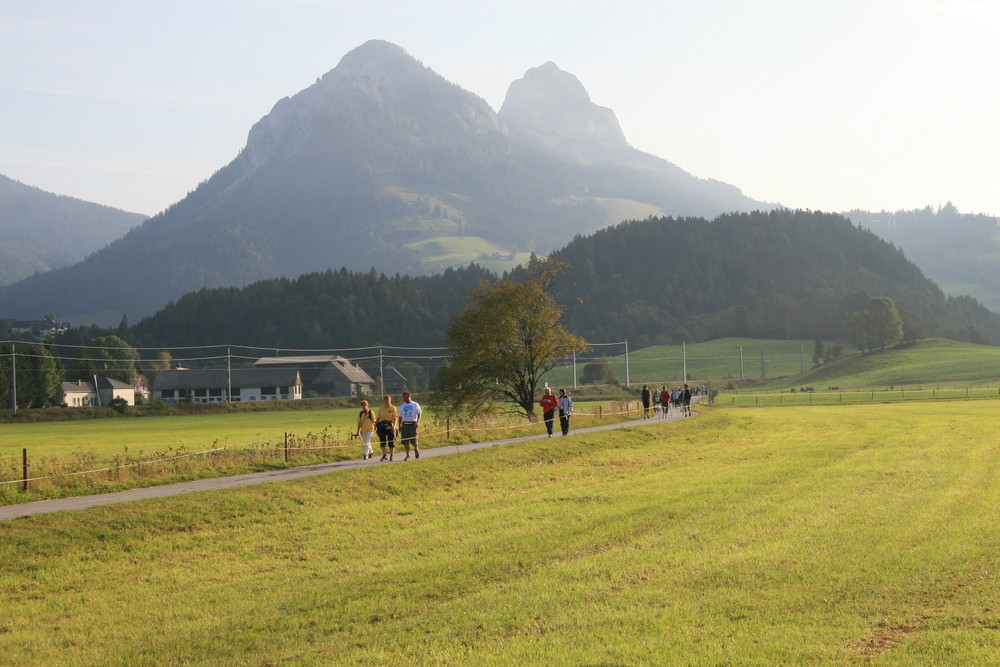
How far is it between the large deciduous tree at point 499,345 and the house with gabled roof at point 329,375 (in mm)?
107120

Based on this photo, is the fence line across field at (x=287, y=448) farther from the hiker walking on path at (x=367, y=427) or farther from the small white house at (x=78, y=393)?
the small white house at (x=78, y=393)

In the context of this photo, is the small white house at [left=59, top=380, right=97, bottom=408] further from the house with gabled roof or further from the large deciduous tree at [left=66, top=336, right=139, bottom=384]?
the house with gabled roof

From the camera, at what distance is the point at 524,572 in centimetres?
1455

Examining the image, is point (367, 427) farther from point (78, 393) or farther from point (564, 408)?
point (78, 393)

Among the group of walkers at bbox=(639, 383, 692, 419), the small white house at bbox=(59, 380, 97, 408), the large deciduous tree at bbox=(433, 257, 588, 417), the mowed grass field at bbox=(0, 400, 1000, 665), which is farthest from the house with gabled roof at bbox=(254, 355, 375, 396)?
the mowed grass field at bbox=(0, 400, 1000, 665)

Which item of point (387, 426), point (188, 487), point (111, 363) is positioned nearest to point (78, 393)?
point (111, 363)

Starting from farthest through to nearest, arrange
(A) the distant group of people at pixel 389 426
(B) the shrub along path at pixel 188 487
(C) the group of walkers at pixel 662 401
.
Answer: (C) the group of walkers at pixel 662 401, (A) the distant group of people at pixel 389 426, (B) the shrub along path at pixel 188 487

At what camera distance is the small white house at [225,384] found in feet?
463

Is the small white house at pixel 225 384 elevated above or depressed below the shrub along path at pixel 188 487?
above

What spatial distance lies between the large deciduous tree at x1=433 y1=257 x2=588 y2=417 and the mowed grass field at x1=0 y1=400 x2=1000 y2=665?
Answer: 2225 cm

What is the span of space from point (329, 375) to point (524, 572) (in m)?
147

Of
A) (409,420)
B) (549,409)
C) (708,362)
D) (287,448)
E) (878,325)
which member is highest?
(878,325)

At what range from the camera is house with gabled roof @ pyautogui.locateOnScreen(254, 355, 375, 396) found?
158m

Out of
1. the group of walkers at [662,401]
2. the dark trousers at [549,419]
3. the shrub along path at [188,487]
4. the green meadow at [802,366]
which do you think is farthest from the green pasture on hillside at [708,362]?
the shrub along path at [188,487]
